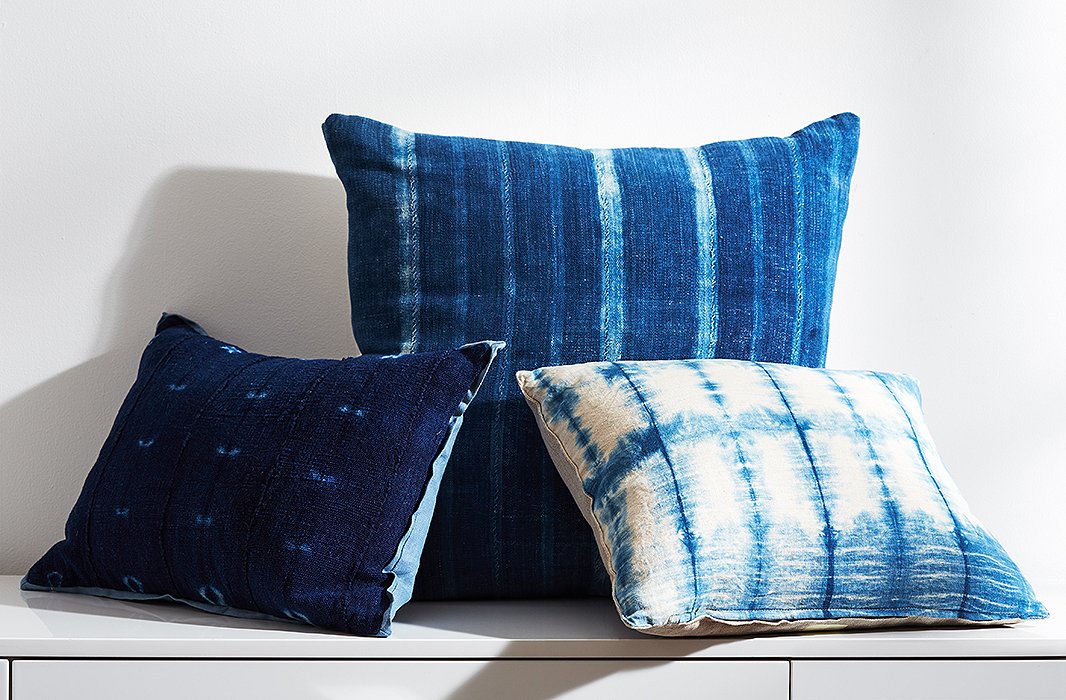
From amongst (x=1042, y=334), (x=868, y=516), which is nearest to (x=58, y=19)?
(x=868, y=516)

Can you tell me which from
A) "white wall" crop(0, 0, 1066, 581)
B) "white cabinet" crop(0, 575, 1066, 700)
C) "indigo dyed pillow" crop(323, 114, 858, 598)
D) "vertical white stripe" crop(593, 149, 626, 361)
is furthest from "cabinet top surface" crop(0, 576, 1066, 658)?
"white wall" crop(0, 0, 1066, 581)

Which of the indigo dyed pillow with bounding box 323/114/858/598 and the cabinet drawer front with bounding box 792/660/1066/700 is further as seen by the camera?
the indigo dyed pillow with bounding box 323/114/858/598

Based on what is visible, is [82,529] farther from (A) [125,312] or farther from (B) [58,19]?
(B) [58,19]

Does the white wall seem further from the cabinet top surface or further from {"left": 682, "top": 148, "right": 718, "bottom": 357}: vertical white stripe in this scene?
the cabinet top surface

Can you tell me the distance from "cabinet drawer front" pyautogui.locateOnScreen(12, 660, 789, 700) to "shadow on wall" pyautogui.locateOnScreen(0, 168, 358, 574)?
0.47 m

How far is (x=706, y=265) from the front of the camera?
1.21m

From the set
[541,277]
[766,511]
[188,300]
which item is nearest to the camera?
[766,511]

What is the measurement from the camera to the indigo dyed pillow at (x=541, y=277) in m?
1.16

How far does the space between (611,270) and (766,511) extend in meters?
0.36

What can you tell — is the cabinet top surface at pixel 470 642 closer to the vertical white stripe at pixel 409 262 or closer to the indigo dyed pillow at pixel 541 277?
the indigo dyed pillow at pixel 541 277

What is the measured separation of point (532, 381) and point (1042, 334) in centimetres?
82

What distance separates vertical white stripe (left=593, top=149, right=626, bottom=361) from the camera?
1189 mm

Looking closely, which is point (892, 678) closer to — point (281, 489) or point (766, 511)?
point (766, 511)

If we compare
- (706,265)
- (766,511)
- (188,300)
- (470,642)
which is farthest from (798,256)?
(188,300)
